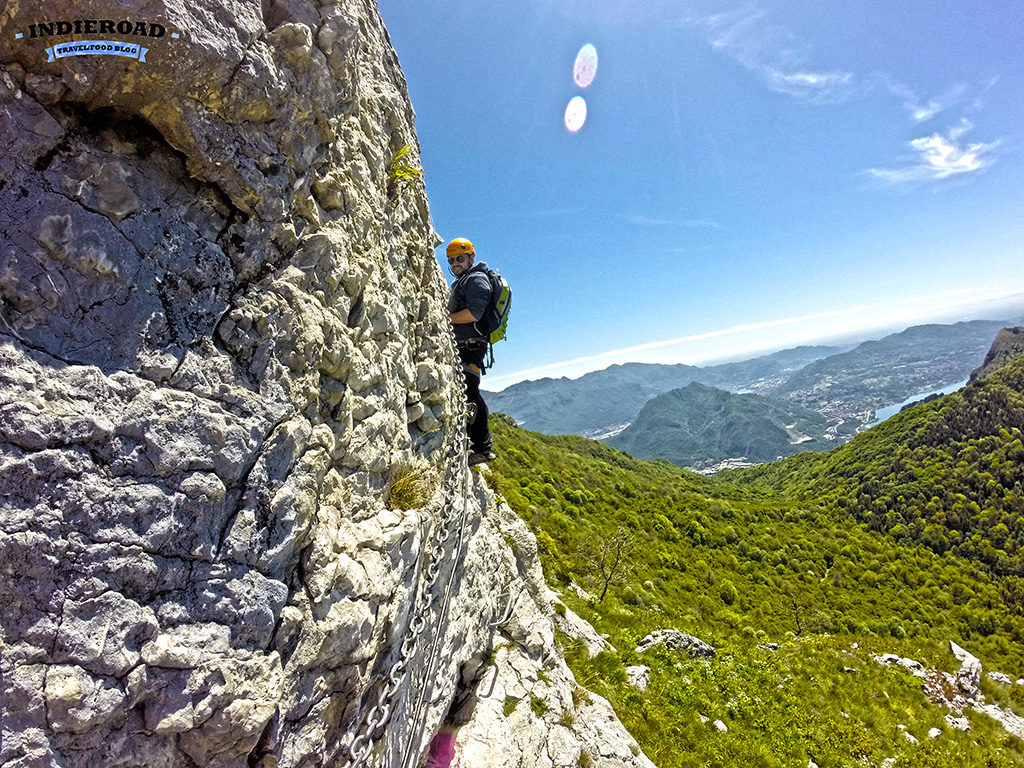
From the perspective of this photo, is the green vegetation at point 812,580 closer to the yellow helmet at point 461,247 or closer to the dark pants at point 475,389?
the dark pants at point 475,389

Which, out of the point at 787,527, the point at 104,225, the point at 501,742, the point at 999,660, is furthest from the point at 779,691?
the point at 787,527

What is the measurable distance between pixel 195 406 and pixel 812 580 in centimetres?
8036

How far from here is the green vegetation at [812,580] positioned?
41.7 feet

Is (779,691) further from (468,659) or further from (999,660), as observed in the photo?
(999,660)

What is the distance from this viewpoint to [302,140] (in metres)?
4.20

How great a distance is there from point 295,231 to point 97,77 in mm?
1592

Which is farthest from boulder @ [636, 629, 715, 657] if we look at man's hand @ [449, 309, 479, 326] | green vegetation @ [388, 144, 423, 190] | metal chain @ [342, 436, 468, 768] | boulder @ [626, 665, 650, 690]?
green vegetation @ [388, 144, 423, 190]

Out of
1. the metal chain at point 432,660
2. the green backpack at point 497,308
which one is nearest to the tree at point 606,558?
the metal chain at point 432,660

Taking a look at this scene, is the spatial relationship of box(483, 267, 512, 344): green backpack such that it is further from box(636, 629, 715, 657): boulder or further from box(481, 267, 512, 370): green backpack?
box(636, 629, 715, 657): boulder

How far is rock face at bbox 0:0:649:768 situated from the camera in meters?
2.48

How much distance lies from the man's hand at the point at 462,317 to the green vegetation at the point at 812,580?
5.19 metres

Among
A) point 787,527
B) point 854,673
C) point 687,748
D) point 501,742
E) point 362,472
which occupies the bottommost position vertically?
point 787,527

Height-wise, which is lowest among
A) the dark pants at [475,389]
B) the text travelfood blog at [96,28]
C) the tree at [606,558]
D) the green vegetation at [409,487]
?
the tree at [606,558]

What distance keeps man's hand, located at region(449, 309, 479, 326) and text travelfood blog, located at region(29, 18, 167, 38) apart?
5612 millimetres
